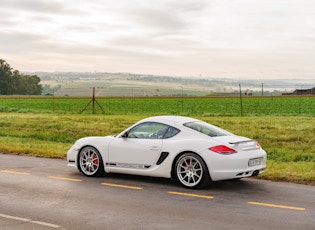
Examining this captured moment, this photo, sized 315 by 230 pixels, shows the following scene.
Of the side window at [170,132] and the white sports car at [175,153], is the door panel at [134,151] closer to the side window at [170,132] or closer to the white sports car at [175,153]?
the white sports car at [175,153]

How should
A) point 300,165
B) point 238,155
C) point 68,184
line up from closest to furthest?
point 238,155
point 68,184
point 300,165

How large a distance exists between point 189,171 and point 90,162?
263cm

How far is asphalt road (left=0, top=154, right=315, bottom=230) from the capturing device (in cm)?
→ 744

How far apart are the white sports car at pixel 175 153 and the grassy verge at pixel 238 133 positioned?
191 cm

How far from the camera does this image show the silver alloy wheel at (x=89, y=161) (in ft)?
38.2

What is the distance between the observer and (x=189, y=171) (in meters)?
10.3

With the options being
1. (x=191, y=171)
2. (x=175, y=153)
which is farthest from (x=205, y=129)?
(x=191, y=171)

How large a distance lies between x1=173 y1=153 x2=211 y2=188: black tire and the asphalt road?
0.62 feet

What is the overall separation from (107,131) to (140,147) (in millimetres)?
13325

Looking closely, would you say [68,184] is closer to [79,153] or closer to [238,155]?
[79,153]

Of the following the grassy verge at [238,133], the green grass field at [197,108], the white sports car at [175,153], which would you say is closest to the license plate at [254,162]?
the white sports car at [175,153]

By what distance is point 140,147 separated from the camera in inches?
430

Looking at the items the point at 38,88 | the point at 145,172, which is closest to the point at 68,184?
the point at 145,172

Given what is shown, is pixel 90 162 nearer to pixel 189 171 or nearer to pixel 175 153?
pixel 175 153
